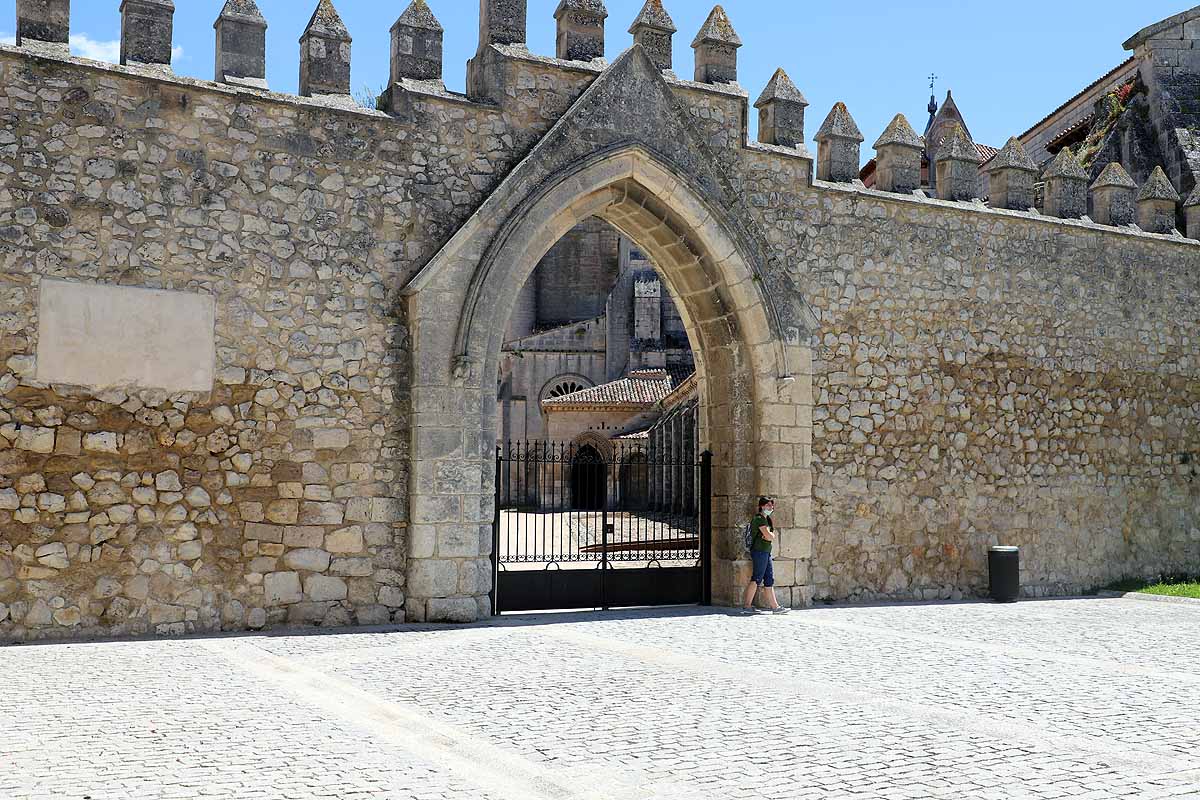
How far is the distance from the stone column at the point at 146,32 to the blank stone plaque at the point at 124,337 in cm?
183

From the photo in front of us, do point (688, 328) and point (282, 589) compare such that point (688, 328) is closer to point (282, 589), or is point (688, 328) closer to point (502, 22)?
point (502, 22)

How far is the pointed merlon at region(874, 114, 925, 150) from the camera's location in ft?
38.2

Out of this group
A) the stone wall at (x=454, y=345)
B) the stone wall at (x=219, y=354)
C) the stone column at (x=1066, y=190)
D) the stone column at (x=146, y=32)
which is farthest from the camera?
the stone column at (x=1066, y=190)

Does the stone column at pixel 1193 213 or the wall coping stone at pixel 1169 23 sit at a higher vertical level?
the wall coping stone at pixel 1169 23

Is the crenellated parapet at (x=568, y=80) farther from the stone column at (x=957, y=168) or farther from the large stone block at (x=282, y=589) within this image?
the large stone block at (x=282, y=589)

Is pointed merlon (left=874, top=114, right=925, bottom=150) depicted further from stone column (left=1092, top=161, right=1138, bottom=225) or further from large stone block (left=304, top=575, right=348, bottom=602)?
large stone block (left=304, top=575, right=348, bottom=602)

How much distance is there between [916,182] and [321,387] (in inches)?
262

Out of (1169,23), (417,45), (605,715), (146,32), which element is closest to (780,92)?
(417,45)

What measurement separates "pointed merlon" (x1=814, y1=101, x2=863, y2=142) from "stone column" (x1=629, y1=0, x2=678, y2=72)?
190cm

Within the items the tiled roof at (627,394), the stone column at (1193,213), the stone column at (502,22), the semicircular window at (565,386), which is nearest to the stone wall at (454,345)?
the stone column at (502,22)

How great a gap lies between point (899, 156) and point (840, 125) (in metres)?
0.78

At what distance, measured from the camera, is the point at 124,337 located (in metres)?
8.38

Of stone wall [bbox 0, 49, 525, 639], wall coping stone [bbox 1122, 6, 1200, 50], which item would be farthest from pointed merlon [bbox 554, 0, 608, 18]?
wall coping stone [bbox 1122, 6, 1200, 50]

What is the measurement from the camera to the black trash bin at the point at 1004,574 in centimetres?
1176
